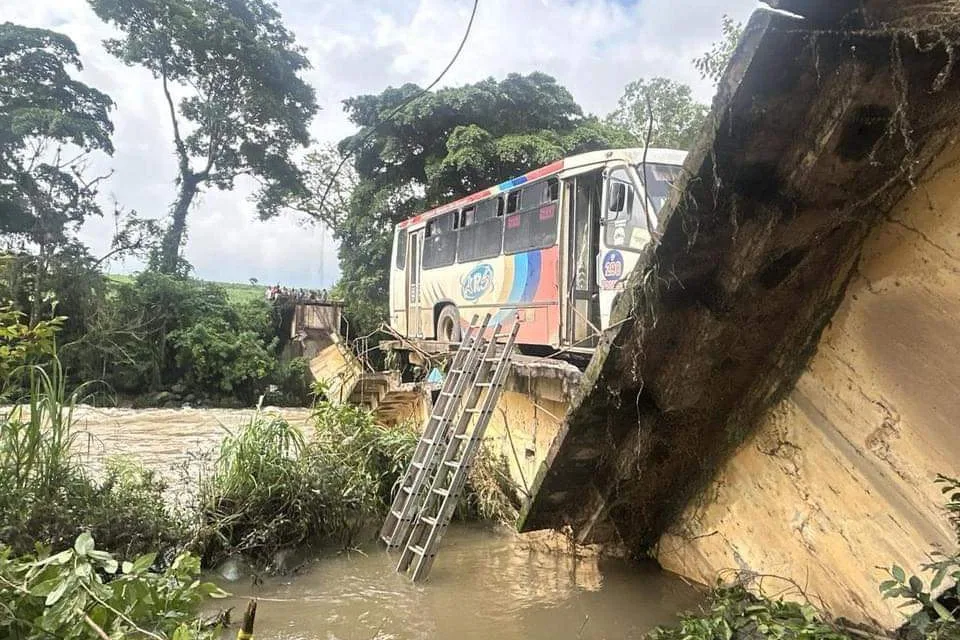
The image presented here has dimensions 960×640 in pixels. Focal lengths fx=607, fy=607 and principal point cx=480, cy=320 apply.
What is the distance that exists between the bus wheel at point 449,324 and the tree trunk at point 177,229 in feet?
42.9

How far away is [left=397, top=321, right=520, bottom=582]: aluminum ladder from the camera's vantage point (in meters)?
4.70

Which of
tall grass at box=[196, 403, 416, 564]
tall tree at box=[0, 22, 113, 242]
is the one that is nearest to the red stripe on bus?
tall grass at box=[196, 403, 416, 564]

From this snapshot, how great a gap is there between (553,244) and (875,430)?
4181mm

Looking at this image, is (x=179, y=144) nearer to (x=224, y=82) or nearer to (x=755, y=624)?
(x=224, y=82)

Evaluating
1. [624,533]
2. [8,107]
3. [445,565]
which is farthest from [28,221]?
[624,533]

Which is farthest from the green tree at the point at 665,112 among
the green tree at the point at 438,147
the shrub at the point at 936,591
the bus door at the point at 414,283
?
the shrub at the point at 936,591

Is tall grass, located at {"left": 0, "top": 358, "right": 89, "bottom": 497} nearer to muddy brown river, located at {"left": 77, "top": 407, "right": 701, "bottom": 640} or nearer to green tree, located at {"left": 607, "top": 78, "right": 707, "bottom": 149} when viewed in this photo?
muddy brown river, located at {"left": 77, "top": 407, "right": 701, "bottom": 640}

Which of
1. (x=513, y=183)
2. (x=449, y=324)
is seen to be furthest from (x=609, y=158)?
(x=449, y=324)

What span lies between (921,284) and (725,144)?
3.75ft

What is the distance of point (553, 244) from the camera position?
6789mm

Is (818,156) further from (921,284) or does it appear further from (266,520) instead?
(266,520)

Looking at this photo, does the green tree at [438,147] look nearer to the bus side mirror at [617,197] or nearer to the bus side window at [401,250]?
the bus side window at [401,250]

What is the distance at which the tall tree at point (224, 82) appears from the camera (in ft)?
65.8

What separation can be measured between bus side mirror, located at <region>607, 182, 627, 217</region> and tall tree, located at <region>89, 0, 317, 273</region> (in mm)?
17561
